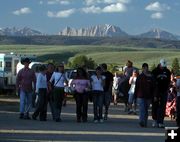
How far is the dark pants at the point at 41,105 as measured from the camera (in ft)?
60.0

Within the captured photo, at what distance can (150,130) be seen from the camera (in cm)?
1608

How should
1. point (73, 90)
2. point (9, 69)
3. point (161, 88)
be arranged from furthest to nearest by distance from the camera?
point (9, 69), point (73, 90), point (161, 88)

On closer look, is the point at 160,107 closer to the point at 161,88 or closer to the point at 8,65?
the point at 161,88

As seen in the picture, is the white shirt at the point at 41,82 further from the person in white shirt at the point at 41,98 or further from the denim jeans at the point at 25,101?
the denim jeans at the point at 25,101

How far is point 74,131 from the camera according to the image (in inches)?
589

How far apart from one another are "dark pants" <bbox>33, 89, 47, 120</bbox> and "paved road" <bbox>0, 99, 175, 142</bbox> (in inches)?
12.7

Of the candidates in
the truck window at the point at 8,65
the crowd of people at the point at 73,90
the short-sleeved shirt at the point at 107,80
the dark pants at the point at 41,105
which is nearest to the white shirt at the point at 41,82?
the crowd of people at the point at 73,90

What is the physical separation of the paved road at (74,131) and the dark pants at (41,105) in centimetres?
32

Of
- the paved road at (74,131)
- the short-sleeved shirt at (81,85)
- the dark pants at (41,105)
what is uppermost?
the short-sleeved shirt at (81,85)

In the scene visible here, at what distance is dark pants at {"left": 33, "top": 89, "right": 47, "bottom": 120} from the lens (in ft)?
60.0

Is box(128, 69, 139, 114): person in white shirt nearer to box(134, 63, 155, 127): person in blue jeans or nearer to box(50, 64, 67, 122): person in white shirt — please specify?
box(50, 64, 67, 122): person in white shirt

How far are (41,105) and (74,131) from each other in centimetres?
364

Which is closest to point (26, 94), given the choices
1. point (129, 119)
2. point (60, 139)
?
point (129, 119)

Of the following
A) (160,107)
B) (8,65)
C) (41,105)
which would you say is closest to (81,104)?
(41,105)
